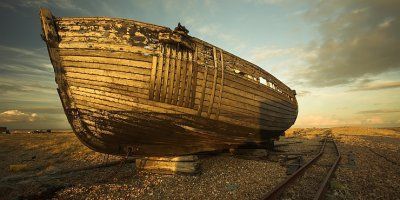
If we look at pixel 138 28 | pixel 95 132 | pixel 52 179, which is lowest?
pixel 52 179

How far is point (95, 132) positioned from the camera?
749cm

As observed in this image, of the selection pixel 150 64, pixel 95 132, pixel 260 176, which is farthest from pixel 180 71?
pixel 260 176

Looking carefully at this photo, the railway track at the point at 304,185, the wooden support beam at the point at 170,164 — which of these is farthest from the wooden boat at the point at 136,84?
the railway track at the point at 304,185

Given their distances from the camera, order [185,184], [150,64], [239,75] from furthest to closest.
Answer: [239,75] < [150,64] < [185,184]

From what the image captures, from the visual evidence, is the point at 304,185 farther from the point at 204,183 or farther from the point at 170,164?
the point at 170,164

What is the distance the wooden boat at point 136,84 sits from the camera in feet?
22.9

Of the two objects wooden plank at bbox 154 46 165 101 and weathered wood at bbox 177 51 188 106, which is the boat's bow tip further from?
weathered wood at bbox 177 51 188 106

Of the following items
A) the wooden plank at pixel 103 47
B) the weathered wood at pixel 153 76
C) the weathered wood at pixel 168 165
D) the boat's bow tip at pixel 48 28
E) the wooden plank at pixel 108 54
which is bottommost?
the weathered wood at pixel 168 165

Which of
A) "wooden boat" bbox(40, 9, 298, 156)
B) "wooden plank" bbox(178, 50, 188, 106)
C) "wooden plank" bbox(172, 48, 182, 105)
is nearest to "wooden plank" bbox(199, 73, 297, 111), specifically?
"wooden boat" bbox(40, 9, 298, 156)

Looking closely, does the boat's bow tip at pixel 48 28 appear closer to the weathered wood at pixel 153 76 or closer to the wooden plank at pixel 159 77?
the weathered wood at pixel 153 76

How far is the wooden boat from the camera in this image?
6.98 metres

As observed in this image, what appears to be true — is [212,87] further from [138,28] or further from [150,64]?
[138,28]

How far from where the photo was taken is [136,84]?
7.02 meters

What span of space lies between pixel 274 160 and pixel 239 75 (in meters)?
3.82
